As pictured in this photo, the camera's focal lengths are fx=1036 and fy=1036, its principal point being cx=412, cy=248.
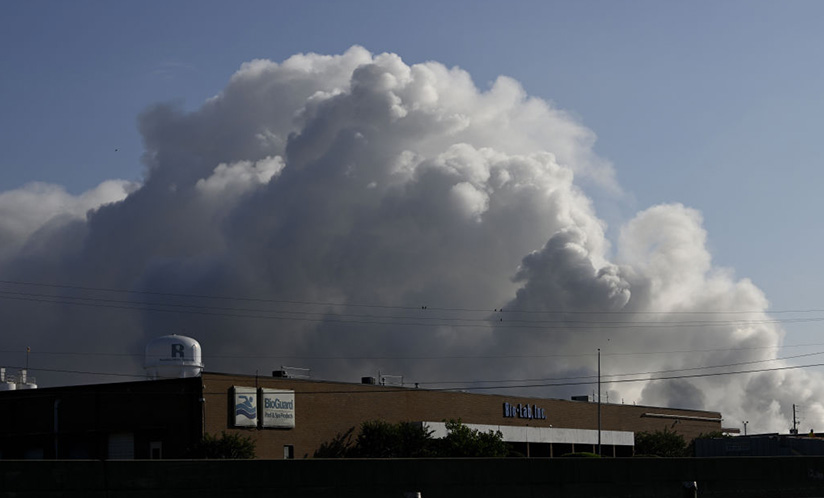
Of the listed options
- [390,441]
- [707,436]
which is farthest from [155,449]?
[707,436]

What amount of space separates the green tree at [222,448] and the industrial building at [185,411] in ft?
1.86

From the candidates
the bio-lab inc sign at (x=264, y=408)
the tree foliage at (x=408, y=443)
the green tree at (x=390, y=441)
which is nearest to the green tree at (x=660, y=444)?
the tree foliage at (x=408, y=443)

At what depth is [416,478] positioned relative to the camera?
30.1 m

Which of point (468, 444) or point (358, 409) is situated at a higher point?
point (358, 409)

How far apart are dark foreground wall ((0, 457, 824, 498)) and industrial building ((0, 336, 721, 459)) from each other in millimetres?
28677

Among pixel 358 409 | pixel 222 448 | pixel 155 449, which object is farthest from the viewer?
pixel 358 409

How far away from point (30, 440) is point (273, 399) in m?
14.8

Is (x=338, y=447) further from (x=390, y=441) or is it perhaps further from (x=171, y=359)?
(x=171, y=359)

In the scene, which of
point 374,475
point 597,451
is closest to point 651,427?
point 597,451

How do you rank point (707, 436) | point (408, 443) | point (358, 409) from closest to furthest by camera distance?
1. point (408, 443)
2. point (358, 409)
3. point (707, 436)

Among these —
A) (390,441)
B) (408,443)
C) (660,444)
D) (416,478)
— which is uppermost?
(416,478)

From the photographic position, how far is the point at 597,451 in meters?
89.8

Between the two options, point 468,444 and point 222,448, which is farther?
point 468,444

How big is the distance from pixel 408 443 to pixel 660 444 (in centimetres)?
3526
